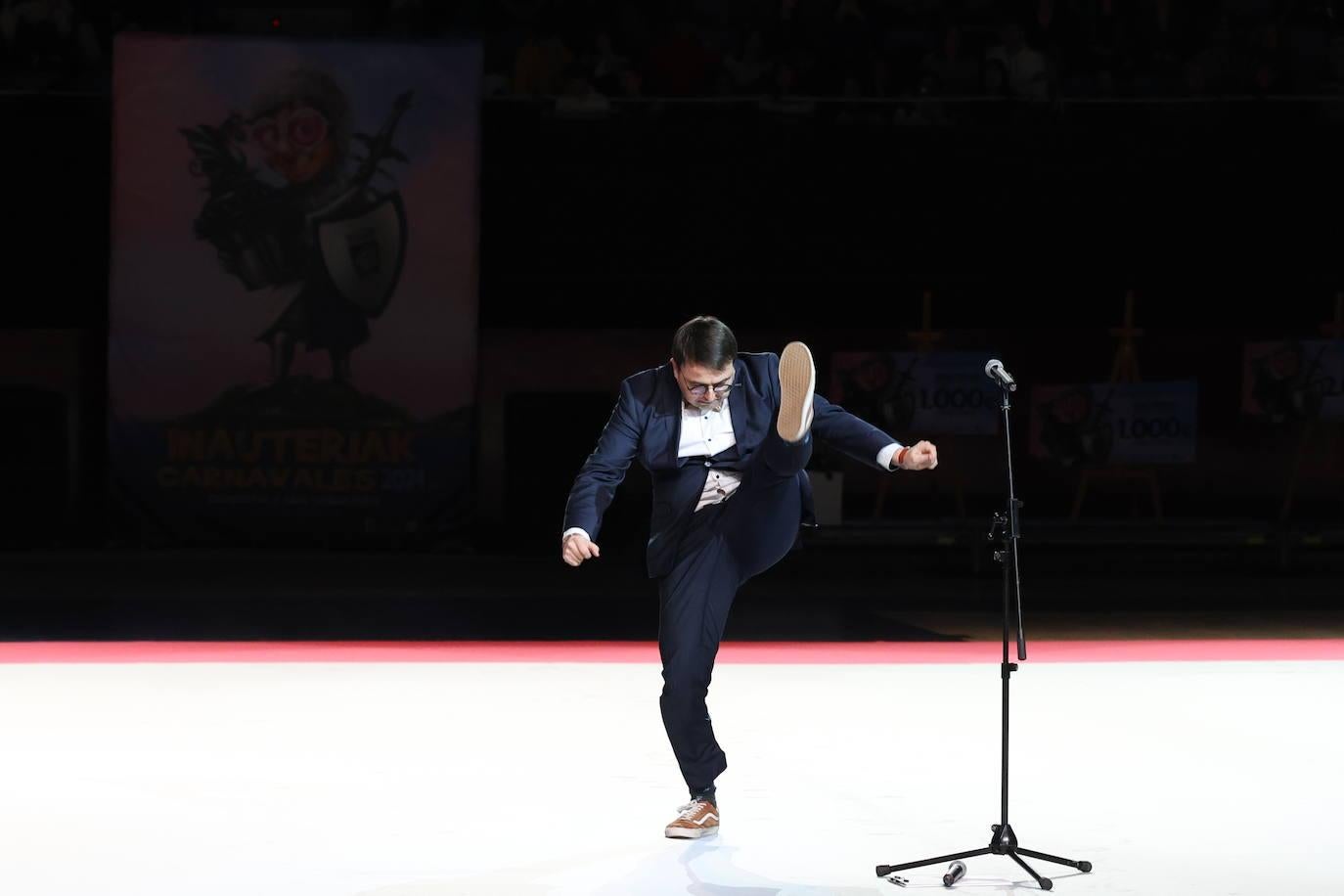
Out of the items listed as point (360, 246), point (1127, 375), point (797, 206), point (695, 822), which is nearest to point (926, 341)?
point (797, 206)

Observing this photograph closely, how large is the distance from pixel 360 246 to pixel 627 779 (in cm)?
934

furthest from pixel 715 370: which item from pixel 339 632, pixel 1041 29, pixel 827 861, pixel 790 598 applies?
pixel 1041 29

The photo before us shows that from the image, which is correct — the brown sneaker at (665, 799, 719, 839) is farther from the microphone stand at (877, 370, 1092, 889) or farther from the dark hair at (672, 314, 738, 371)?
the dark hair at (672, 314, 738, 371)

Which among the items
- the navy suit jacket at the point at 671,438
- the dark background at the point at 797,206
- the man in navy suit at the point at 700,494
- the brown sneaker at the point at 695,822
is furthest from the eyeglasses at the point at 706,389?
the dark background at the point at 797,206

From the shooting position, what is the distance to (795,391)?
514cm

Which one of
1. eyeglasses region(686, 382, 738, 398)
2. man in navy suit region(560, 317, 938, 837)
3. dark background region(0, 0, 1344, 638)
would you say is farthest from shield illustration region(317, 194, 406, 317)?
Answer: eyeglasses region(686, 382, 738, 398)

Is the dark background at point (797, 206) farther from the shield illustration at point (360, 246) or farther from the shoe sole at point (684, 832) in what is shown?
the shoe sole at point (684, 832)

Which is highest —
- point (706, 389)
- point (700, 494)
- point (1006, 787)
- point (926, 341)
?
point (926, 341)

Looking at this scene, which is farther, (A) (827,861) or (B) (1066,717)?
(B) (1066,717)

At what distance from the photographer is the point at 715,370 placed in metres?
5.46

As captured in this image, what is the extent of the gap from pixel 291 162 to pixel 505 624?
5.47 m

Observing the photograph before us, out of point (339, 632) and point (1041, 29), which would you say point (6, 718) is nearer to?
point (339, 632)

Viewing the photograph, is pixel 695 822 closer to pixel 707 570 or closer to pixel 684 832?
pixel 684 832

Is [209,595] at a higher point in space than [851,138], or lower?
lower
